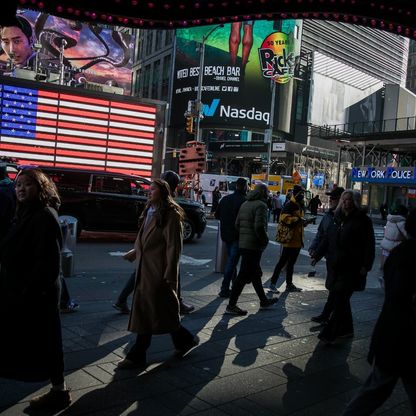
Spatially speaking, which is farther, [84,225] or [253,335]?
[84,225]

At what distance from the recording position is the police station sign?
33750mm

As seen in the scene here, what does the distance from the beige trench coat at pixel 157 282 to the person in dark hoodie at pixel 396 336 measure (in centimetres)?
197

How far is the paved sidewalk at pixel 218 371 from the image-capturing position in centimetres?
400

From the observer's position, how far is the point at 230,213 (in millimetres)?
8562

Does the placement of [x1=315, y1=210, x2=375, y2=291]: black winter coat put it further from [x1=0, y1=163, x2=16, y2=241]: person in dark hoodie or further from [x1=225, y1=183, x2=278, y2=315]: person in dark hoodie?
[x1=0, y1=163, x2=16, y2=241]: person in dark hoodie

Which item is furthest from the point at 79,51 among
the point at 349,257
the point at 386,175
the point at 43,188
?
the point at 43,188

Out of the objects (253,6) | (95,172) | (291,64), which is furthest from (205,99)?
(253,6)

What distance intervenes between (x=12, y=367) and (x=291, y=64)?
57013mm

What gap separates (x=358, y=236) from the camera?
5.75 meters

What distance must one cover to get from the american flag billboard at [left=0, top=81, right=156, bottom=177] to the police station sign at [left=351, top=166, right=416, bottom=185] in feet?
63.7

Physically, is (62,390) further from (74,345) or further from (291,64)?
(291,64)

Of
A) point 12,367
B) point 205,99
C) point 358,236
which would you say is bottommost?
point 12,367

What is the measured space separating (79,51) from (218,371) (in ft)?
136

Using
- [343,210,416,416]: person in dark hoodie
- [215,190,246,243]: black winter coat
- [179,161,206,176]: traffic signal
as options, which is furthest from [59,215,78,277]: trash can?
[179,161,206,176]: traffic signal
